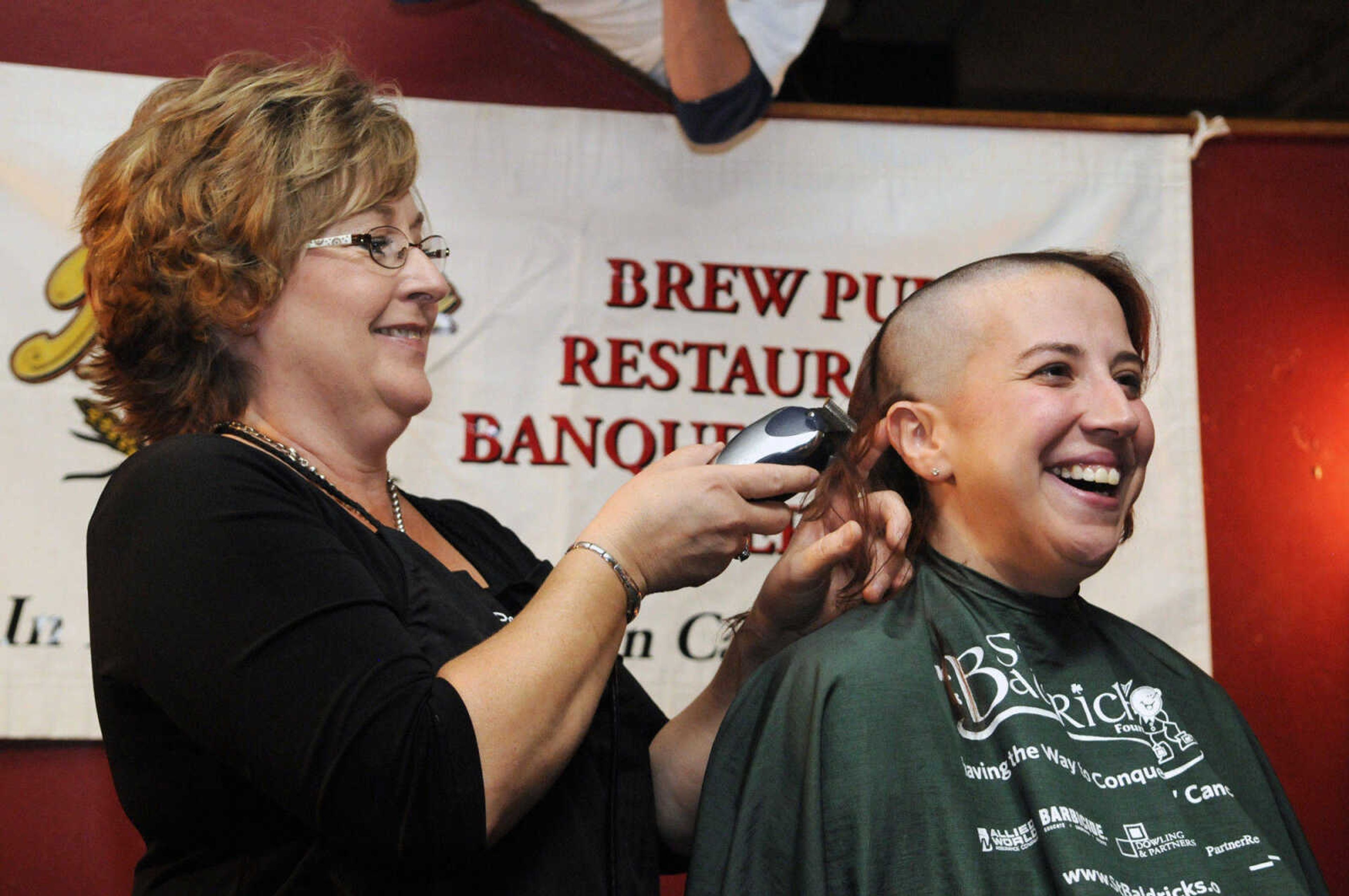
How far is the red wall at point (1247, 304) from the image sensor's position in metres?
2.43

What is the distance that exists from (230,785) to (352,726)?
0.18 m

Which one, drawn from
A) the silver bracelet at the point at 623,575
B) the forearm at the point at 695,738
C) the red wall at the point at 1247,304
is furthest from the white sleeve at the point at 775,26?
the silver bracelet at the point at 623,575

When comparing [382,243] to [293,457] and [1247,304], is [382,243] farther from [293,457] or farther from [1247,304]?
[1247,304]

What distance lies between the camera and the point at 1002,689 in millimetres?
1324

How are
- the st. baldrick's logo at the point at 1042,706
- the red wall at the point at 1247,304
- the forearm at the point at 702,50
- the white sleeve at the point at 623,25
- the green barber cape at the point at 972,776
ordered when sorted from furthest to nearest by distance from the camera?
the red wall at the point at 1247,304 → the white sleeve at the point at 623,25 → the forearm at the point at 702,50 → the st. baldrick's logo at the point at 1042,706 → the green barber cape at the point at 972,776

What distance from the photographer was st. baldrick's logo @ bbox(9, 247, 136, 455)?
7.38 ft

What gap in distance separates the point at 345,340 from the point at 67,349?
4.33ft

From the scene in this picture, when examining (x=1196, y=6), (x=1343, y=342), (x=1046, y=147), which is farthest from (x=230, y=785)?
(x=1196, y=6)

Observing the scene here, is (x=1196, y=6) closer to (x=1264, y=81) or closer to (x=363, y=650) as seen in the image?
(x=1264, y=81)

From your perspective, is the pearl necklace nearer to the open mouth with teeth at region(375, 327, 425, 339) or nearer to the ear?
the open mouth with teeth at region(375, 327, 425, 339)

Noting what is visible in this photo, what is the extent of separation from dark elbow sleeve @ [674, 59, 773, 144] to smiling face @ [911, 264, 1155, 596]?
0.97 meters

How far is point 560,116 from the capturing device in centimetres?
243

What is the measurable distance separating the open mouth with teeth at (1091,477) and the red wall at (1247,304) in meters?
1.26

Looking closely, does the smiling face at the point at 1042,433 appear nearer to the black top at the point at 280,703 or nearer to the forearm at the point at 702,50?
the black top at the point at 280,703
